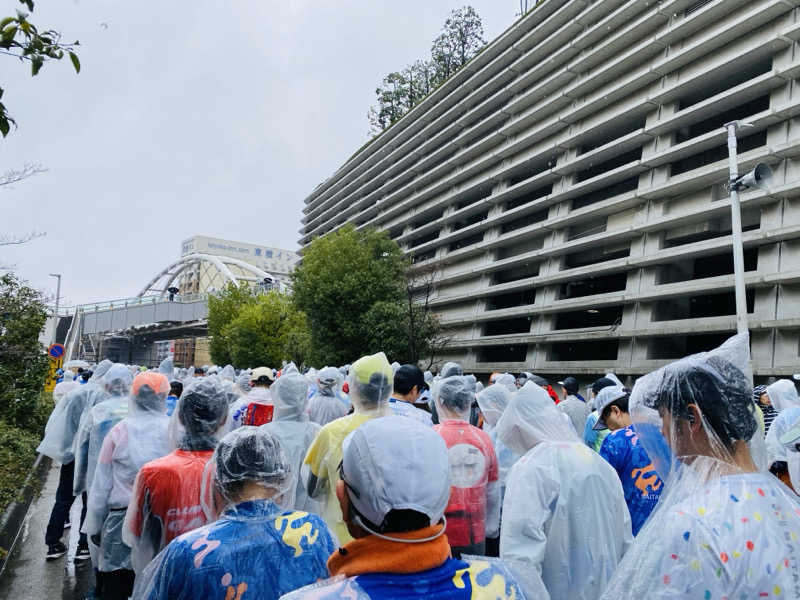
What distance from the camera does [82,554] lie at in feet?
20.0

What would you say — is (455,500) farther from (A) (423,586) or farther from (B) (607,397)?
(A) (423,586)

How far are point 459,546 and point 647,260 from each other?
26229mm

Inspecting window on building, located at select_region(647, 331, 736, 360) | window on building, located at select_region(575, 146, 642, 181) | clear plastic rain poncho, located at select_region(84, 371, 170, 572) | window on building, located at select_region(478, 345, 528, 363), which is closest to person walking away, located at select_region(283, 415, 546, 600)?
clear plastic rain poncho, located at select_region(84, 371, 170, 572)

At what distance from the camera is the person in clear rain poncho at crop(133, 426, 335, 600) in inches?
77.9

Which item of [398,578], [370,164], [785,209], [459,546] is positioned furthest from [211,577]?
[370,164]

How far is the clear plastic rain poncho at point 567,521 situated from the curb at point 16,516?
502 centimetres

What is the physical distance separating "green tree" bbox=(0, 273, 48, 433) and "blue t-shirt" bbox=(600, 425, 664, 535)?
8.10 metres

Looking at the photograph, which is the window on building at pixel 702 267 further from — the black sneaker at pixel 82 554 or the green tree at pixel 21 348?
the black sneaker at pixel 82 554

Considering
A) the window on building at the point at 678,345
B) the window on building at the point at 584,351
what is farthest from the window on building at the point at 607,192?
the window on building at the point at 678,345

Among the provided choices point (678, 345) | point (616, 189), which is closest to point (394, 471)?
point (678, 345)

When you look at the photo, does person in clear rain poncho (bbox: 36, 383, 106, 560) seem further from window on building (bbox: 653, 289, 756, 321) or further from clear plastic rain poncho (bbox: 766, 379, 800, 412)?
window on building (bbox: 653, 289, 756, 321)

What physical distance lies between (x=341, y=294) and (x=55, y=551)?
88.5 feet

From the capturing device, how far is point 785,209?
75.2 feet

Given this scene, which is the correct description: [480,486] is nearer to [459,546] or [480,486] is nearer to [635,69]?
[459,546]
